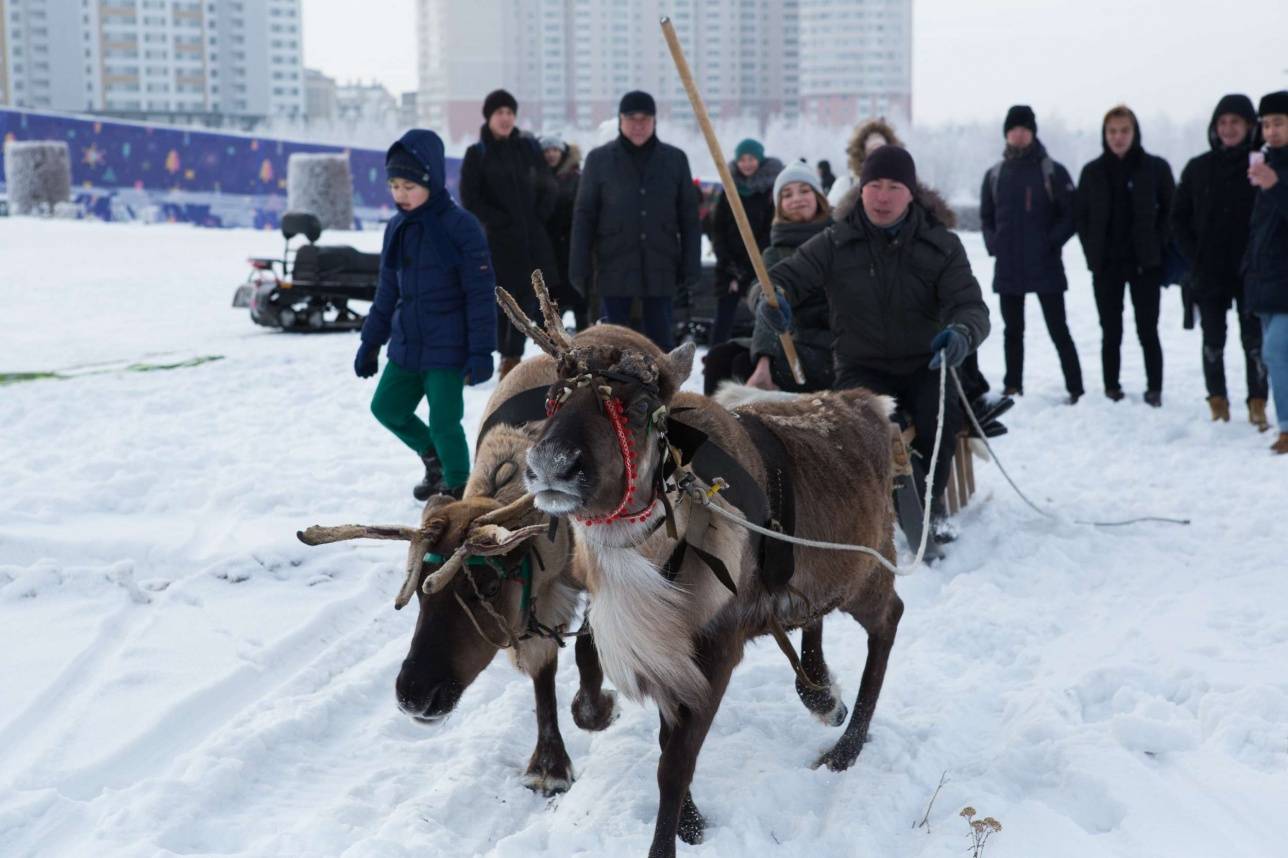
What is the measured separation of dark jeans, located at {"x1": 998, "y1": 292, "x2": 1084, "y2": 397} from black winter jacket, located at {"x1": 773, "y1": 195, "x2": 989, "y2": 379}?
161 inches

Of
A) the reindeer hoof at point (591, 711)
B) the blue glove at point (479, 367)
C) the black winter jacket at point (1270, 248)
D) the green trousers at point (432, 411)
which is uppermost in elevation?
the black winter jacket at point (1270, 248)

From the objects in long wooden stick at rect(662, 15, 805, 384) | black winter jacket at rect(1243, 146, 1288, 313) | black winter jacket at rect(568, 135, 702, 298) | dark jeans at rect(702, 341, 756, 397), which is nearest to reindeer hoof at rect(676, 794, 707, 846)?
long wooden stick at rect(662, 15, 805, 384)

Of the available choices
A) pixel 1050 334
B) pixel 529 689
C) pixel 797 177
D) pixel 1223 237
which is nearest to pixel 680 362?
pixel 529 689

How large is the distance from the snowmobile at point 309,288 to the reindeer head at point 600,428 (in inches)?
432

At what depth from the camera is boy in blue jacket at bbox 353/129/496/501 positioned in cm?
615

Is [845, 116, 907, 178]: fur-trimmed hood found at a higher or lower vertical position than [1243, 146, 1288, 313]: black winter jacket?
higher

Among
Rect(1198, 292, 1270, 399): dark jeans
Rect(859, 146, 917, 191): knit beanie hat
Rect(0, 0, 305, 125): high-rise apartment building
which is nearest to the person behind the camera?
Rect(859, 146, 917, 191): knit beanie hat

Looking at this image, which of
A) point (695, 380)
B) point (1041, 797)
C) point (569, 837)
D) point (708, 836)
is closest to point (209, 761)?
point (569, 837)

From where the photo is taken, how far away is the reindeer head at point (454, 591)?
11.8ft

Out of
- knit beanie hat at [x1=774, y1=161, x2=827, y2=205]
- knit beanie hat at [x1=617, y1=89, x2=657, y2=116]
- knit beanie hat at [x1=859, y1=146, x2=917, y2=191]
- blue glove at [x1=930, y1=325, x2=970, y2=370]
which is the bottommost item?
blue glove at [x1=930, y1=325, x2=970, y2=370]

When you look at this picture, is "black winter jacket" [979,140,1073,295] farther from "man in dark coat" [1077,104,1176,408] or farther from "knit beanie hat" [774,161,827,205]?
"knit beanie hat" [774,161,827,205]

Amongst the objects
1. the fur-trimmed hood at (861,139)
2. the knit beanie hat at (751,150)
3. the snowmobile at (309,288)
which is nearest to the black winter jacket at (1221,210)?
the fur-trimmed hood at (861,139)

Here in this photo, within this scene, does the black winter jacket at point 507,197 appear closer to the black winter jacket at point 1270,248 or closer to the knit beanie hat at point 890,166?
the knit beanie hat at point 890,166

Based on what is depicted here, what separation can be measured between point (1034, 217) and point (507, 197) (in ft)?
13.2
